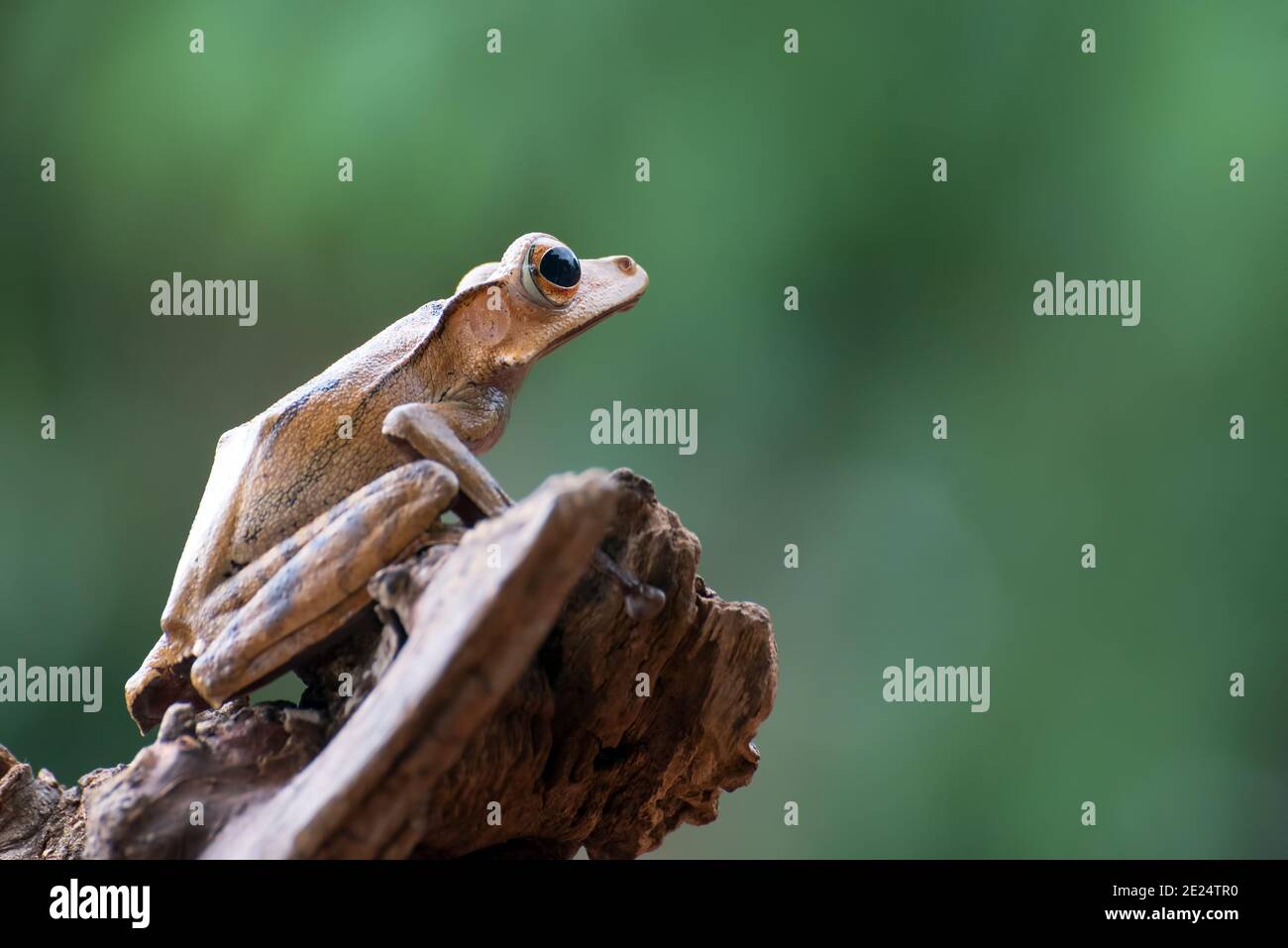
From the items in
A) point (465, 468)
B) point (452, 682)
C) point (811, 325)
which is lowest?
point (452, 682)

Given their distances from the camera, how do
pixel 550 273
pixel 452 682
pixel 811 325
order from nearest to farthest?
pixel 452 682 → pixel 550 273 → pixel 811 325

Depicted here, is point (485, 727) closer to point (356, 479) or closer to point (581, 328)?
point (356, 479)

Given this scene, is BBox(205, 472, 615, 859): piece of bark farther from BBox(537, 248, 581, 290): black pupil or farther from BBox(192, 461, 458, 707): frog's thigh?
BBox(537, 248, 581, 290): black pupil

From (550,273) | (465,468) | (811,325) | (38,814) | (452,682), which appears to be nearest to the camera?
(452,682)

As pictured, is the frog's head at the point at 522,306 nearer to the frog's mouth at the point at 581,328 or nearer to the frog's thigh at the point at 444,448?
the frog's mouth at the point at 581,328

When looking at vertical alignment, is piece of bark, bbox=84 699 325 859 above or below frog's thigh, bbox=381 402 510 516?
below

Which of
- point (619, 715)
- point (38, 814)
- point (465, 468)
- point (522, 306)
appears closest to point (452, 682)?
point (465, 468)

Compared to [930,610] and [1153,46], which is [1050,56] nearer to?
[1153,46]

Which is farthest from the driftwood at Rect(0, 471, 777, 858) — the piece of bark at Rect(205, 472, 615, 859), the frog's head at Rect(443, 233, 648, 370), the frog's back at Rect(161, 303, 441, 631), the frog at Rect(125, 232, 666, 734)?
the frog's head at Rect(443, 233, 648, 370)
